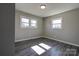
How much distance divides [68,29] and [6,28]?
9.14 feet

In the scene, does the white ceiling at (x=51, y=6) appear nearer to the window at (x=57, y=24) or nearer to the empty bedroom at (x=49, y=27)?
the empty bedroom at (x=49, y=27)

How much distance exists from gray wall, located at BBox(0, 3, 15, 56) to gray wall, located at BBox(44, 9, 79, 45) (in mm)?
2600

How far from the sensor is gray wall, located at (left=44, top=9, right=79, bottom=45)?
8.05ft

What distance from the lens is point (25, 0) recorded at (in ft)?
1.61

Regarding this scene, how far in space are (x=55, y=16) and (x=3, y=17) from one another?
9.19 feet

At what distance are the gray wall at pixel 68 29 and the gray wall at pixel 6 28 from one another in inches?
102

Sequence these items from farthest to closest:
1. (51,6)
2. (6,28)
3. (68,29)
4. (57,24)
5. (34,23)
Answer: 1. (34,23)
2. (57,24)
3. (68,29)
4. (51,6)
5. (6,28)

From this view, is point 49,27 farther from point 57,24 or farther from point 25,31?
point 25,31

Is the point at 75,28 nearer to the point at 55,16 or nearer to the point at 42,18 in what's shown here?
the point at 55,16

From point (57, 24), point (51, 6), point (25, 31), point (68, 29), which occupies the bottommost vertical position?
point (25, 31)

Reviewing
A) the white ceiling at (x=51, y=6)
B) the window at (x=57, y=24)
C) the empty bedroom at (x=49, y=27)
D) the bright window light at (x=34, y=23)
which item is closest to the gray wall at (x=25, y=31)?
the empty bedroom at (x=49, y=27)

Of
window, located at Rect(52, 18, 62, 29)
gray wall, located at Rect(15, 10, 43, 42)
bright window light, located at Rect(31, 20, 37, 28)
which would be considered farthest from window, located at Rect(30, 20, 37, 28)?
window, located at Rect(52, 18, 62, 29)

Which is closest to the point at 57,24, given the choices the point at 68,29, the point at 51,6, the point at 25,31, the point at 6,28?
the point at 68,29

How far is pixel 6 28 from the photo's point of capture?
64 cm
